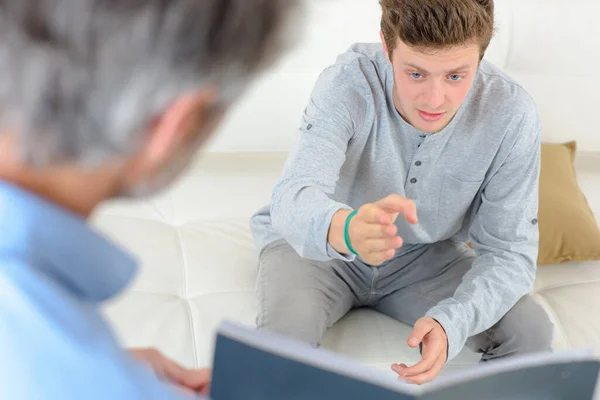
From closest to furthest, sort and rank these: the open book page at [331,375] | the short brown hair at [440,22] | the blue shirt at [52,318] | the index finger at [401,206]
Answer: the blue shirt at [52,318] < the open book page at [331,375] < the index finger at [401,206] < the short brown hair at [440,22]

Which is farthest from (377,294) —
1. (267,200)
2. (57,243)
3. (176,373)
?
(57,243)

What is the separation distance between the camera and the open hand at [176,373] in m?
1.09

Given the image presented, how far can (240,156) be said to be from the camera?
2.33m

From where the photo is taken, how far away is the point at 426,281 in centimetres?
176

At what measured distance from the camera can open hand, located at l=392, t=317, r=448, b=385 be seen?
4.79 ft

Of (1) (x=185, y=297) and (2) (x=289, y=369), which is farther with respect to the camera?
(1) (x=185, y=297)

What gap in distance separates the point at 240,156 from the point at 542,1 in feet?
3.42

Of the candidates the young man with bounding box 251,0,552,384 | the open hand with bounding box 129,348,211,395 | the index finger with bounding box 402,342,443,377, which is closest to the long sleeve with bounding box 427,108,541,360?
the young man with bounding box 251,0,552,384

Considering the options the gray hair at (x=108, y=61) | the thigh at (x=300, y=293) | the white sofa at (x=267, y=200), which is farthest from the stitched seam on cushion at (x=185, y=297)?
the gray hair at (x=108, y=61)

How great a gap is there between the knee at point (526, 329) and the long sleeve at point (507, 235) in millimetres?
24

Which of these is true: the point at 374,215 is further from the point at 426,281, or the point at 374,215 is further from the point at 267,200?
the point at 267,200

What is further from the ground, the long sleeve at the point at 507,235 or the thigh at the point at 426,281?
the long sleeve at the point at 507,235

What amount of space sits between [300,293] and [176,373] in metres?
0.56

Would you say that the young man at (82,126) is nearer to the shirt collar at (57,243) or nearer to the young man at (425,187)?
the shirt collar at (57,243)
